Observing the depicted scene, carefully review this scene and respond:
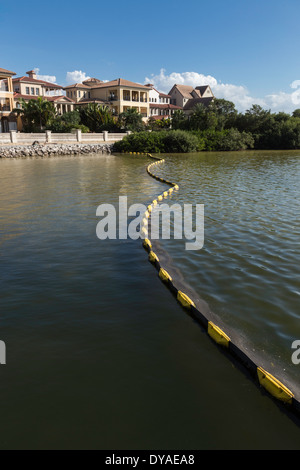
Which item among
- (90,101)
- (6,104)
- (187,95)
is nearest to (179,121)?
(90,101)

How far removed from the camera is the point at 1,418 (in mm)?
4180

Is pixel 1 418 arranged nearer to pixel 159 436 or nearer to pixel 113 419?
pixel 113 419

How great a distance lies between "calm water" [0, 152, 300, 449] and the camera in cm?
403

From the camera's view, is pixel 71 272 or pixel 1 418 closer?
Result: pixel 1 418

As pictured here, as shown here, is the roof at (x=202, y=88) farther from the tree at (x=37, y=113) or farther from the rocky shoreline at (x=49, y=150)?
the rocky shoreline at (x=49, y=150)

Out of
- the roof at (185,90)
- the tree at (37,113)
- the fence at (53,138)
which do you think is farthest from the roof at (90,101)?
the roof at (185,90)

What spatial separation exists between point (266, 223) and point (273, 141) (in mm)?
52753

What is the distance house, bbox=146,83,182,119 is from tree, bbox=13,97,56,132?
3174cm

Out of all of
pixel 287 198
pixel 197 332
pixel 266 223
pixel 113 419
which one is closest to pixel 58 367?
pixel 113 419

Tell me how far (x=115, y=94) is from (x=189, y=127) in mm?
→ 20171

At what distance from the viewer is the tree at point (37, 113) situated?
172 feet

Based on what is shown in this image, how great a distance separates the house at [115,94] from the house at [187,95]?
1641 cm

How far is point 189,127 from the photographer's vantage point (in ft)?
197

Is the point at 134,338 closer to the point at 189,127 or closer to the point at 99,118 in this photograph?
the point at 99,118
